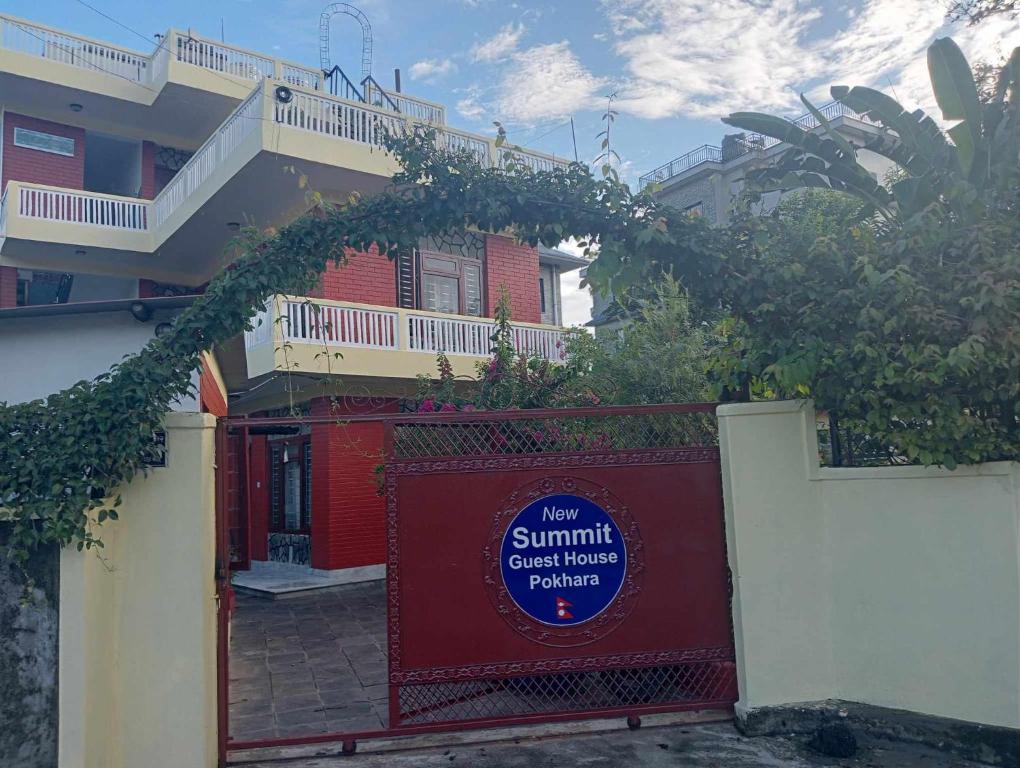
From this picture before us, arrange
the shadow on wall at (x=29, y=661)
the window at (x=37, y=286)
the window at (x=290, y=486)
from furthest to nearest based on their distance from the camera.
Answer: the window at (x=37, y=286), the window at (x=290, y=486), the shadow on wall at (x=29, y=661)

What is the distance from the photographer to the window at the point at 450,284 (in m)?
14.3

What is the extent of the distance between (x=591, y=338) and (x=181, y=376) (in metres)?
5.55

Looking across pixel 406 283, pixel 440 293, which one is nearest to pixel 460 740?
pixel 406 283

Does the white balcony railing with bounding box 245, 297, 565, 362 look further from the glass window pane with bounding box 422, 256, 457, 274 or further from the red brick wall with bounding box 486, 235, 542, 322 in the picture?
the glass window pane with bounding box 422, 256, 457, 274

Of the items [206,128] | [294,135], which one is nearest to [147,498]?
[294,135]

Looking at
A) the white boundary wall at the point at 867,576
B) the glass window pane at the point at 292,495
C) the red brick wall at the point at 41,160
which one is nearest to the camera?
the white boundary wall at the point at 867,576

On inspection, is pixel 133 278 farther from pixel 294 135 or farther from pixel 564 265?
pixel 564 265

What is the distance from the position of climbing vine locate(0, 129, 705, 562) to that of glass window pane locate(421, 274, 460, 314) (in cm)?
864

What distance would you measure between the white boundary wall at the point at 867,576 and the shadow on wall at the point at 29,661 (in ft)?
14.2

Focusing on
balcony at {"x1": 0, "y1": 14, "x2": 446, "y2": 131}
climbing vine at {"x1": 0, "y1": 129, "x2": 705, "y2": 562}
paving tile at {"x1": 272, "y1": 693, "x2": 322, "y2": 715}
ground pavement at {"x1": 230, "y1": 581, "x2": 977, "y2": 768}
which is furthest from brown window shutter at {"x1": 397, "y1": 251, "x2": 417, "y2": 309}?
paving tile at {"x1": 272, "y1": 693, "x2": 322, "y2": 715}

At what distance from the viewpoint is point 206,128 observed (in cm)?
1722

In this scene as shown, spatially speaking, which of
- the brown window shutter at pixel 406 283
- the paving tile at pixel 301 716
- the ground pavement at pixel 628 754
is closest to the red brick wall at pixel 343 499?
the brown window shutter at pixel 406 283

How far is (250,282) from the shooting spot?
16.3ft

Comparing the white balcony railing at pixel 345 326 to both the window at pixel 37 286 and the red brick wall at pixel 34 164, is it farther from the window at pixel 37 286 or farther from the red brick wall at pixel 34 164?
the red brick wall at pixel 34 164
